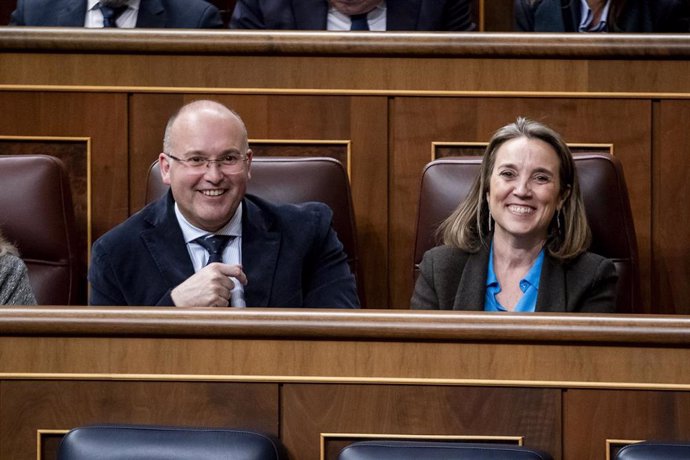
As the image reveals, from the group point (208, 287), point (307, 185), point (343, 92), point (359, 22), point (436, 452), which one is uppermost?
point (359, 22)

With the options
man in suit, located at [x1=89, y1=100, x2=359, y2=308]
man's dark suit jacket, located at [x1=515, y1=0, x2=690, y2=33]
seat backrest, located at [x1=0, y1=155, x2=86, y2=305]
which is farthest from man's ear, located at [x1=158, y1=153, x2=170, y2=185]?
man's dark suit jacket, located at [x1=515, y1=0, x2=690, y2=33]

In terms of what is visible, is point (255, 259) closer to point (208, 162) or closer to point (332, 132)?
point (208, 162)

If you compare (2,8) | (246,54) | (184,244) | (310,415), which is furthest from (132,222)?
(2,8)

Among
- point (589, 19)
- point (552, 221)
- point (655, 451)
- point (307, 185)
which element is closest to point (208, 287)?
point (307, 185)

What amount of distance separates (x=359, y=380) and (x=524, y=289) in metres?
0.36

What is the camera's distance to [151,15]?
57.5 inches

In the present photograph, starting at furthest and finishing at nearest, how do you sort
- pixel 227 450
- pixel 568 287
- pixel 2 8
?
1. pixel 2 8
2. pixel 568 287
3. pixel 227 450

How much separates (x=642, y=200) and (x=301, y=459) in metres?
0.59

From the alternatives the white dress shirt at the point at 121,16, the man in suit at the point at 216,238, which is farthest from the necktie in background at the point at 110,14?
the man in suit at the point at 216,238

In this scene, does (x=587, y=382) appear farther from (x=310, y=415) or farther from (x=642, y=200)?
(x=642, y=200)

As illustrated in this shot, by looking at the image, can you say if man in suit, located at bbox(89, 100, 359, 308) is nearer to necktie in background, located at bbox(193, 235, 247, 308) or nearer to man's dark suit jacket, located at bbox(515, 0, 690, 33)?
necktie in background, located at bbox(193, 235, 247, 308)

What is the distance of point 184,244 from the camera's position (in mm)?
1121

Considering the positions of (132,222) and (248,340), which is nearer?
(248,340)

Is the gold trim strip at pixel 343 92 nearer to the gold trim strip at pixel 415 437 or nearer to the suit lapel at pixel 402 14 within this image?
the suit lapel at pixel 402 14
